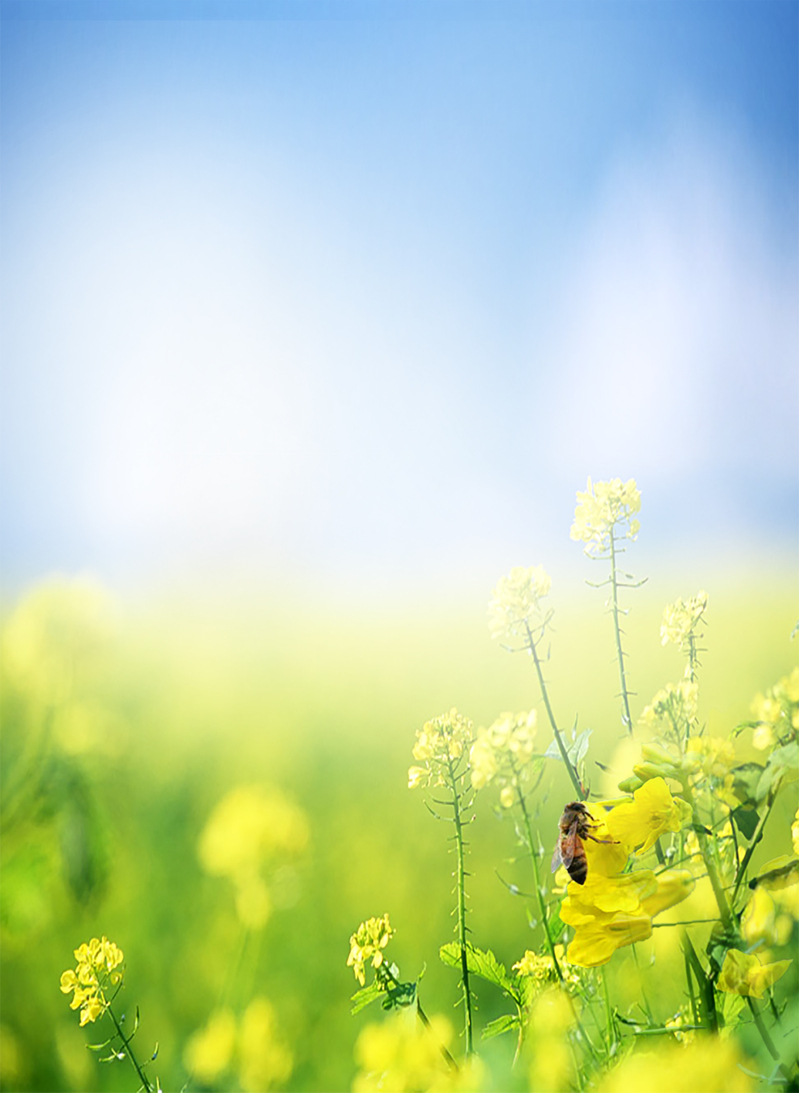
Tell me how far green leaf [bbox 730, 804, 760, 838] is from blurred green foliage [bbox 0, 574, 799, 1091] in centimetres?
15

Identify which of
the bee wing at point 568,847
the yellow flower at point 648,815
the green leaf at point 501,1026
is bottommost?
the green leaf at point 501,1026

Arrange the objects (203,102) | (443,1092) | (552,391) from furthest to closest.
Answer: (203,102) < (552,391) < (443,1092)

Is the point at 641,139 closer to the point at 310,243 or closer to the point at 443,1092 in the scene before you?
the point at 310,243

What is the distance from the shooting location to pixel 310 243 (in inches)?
35.7

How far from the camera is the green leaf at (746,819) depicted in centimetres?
50

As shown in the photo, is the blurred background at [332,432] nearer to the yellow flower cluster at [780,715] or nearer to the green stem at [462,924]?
the green stem at [462,924]

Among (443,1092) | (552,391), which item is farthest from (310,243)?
(443,1092)

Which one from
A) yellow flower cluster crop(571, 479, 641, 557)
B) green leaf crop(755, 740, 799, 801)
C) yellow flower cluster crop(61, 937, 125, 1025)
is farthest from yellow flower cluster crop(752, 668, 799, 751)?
yellow flower cluster crop(61, 937, 125, 1025)

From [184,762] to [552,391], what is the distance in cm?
57

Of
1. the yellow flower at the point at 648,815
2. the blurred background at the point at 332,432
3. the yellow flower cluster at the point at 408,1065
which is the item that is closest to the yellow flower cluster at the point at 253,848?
the blurred background at the point at 332,432

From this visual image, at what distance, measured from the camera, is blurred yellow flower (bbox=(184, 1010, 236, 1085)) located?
2.30 ft

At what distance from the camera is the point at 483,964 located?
613 mm

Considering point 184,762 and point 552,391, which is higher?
point 552,391

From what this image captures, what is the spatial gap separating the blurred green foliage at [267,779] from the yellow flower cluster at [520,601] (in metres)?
0.11
